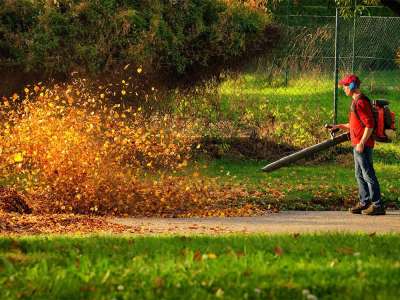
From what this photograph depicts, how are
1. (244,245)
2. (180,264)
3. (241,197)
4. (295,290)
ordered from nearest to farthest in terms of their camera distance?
1. (295,290)
2. (180,264)
3. (244,245)
4. (241,197)

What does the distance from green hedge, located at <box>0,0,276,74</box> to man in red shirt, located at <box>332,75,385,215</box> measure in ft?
18.5

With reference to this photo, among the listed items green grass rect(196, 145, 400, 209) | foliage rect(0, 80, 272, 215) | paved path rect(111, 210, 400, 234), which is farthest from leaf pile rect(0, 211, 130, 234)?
green grass rect(196, 145, 400, 209)

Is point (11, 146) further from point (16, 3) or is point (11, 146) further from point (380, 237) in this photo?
point (380, 237)

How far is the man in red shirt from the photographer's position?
12.2 meters

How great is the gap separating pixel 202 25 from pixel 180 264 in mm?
10812

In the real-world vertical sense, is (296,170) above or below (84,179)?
below

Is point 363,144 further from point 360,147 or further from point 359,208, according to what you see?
point 359,208

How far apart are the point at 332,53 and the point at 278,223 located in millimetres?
21697

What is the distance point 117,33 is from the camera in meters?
17.3

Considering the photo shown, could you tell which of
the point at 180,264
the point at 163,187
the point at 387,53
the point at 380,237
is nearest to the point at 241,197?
the point at 163,187

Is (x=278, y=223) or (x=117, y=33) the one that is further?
(x=117, y=33)

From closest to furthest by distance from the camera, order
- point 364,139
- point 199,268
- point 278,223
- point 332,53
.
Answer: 1. point 199,268
2. point 278,223
3. point 364,139
4. point 332,53

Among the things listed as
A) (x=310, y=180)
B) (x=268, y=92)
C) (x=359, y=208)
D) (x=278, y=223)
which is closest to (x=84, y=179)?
(x=278, y=223)

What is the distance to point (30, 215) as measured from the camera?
12305 millimetres
